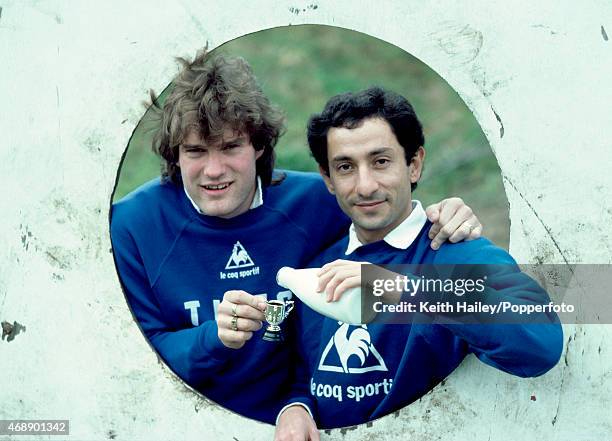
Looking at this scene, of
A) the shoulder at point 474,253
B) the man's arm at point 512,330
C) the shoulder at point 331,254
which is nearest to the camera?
the man's arm at point 512,330

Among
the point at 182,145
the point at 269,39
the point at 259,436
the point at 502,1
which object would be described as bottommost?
the point at 259,436

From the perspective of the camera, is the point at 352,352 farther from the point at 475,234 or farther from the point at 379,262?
the point at 475,234

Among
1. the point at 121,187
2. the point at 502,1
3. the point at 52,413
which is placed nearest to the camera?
the point at 502,1

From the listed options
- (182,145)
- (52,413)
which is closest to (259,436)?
(52,413)

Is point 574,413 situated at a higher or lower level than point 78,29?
lower

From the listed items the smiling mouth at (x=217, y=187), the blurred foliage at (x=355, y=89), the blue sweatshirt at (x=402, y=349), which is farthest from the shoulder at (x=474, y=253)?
the blurred foliage at (x=355, y=89)

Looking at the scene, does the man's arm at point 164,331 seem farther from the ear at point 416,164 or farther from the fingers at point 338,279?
the ear at point 416,164

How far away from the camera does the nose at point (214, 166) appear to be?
179cm

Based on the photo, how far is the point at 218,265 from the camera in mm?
1896

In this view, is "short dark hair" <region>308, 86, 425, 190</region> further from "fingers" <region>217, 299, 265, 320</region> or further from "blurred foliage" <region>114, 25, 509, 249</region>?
"blurred foliage" <region>114, 25, 509, 249</region>

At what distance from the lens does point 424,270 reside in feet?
5.71

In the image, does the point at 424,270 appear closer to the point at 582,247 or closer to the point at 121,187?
the point at 582,247

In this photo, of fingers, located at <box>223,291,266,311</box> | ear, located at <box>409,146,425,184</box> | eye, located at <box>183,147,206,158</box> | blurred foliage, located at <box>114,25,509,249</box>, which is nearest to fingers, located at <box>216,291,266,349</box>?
fingers, located at <box>223,291,266,311</box>

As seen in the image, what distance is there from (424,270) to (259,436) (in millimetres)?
458
